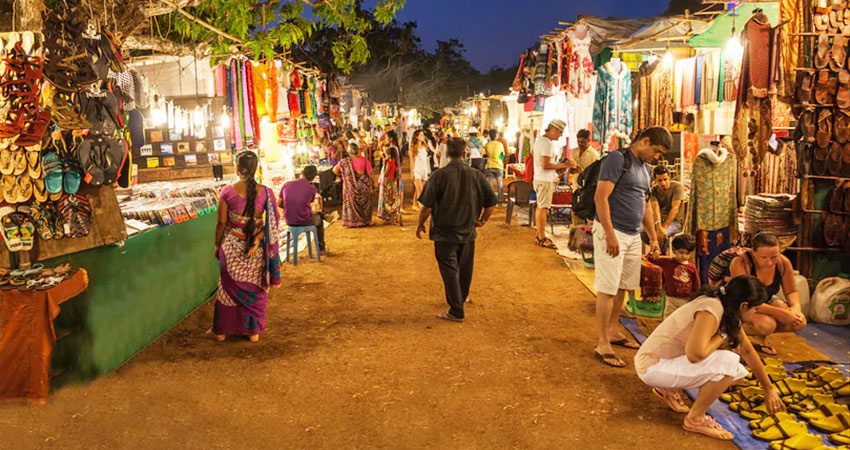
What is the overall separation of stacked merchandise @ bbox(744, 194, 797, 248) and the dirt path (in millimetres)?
1982

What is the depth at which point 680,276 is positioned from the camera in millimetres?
5719

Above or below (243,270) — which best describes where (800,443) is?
below

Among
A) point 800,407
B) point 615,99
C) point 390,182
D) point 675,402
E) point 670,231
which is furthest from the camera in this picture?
point 390,182

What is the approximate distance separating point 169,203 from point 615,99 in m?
7.29

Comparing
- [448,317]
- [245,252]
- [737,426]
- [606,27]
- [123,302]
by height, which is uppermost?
[606,27]

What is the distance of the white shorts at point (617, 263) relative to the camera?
501cm

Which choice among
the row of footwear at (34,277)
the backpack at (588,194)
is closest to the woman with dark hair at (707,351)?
the backpack at (588,194)

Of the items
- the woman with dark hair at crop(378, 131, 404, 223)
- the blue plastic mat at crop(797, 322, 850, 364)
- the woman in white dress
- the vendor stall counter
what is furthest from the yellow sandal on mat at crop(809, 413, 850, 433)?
the woman in white dress

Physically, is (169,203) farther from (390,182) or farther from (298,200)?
(390,182)

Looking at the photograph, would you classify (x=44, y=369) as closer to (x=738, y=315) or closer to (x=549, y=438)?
(x=549, y=438)

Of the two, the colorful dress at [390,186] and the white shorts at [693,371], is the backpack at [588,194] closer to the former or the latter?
the white shorts at [693,371]

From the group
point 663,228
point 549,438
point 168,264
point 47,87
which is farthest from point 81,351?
point 663,228

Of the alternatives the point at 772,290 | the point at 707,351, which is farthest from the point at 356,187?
the point at 707,351

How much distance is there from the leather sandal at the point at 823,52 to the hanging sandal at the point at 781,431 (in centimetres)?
395
